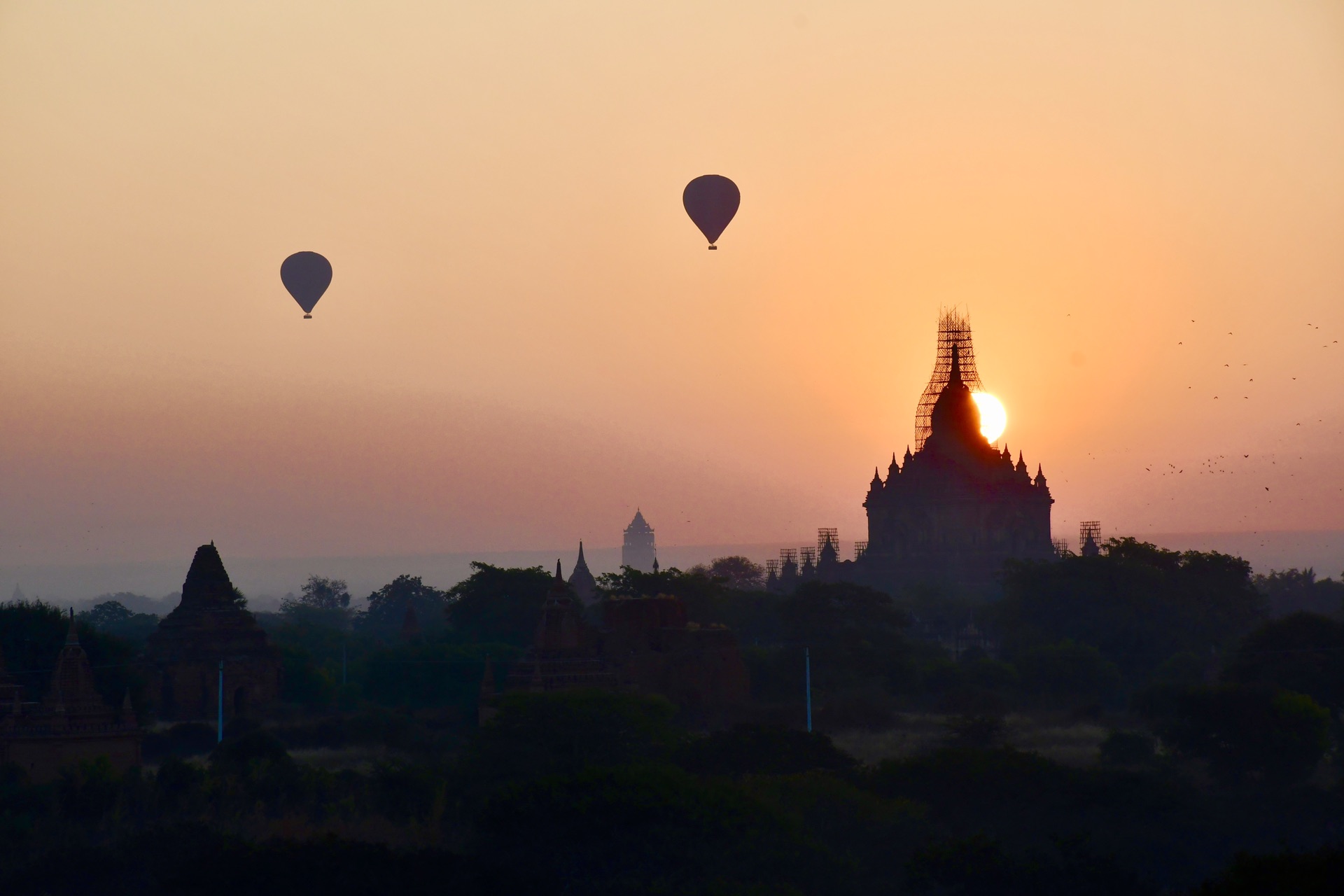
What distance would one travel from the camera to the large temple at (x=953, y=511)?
352ft

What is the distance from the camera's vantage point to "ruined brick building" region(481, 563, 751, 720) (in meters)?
52.0

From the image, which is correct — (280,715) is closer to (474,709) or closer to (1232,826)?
(474,709)

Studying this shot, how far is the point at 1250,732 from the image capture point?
46.8 meters

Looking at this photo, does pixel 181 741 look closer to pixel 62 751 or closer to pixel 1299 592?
pixel 62 751

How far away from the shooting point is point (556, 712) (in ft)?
143

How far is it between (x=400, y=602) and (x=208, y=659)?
301 ft

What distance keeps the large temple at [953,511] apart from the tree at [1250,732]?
56.5m

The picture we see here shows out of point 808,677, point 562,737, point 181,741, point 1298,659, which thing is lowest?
point 181,741

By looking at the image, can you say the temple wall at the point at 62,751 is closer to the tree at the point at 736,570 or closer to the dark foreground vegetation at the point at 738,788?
the dark foreground vegetation at the point at 738,788

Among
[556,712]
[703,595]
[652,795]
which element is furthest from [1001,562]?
[652,795]

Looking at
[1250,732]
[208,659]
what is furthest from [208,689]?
[1250,732]

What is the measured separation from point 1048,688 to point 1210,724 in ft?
56.3

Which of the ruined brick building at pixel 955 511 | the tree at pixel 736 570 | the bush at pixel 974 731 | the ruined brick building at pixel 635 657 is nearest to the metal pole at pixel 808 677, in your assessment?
the ruined brick building at pixel 635 657

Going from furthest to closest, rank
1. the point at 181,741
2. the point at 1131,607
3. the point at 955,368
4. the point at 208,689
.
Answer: the point at 955,368
the point at 1131,607
the point at 208,689
the point at 181,741
